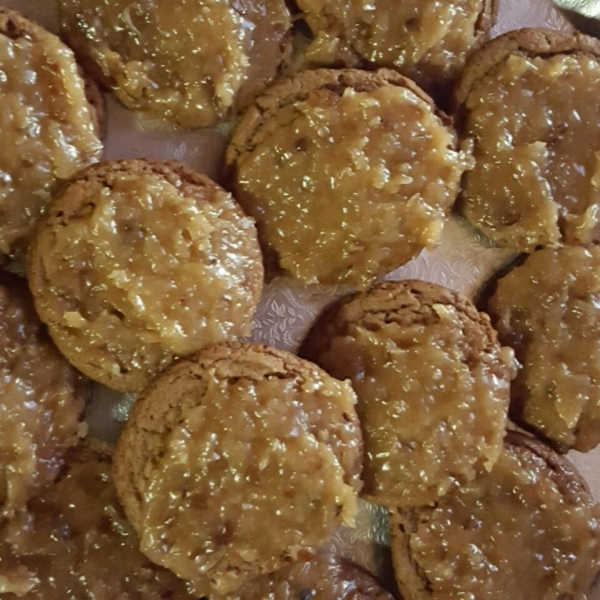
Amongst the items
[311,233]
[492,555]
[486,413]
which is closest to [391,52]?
[311,233]

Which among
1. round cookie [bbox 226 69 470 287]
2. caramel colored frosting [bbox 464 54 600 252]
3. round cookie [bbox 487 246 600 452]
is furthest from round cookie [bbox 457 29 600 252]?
round cookie [bbox 226 69 470 287]

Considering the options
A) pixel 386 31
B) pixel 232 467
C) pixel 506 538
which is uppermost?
pixel 386 31

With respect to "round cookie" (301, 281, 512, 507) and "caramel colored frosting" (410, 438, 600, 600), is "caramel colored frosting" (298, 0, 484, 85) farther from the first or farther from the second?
"caramel colored frosting" (410, 438, 600, 600)

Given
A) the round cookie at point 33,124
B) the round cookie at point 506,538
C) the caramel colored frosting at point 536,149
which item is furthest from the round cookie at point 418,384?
the round cookie at point 33,124

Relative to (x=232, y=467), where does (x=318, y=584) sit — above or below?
below

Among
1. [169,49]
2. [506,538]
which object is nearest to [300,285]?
[169,49]

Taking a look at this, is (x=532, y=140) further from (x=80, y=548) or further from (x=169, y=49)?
(x=80, y=548)

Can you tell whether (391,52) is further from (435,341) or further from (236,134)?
(435,341)
